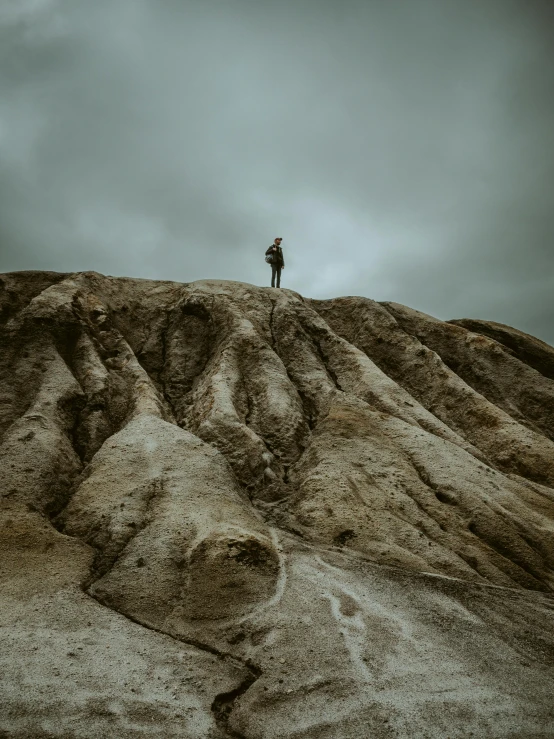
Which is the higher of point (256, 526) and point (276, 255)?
point (276, 255)

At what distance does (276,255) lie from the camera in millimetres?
28812

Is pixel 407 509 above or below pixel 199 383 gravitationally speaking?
below

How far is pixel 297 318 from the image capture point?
2542 cm

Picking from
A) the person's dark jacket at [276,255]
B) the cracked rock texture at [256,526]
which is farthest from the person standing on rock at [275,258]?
the cracked rock texture at [256,526]

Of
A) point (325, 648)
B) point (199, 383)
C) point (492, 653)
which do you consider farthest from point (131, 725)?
point (199, 383)

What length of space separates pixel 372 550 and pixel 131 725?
7155 millimetres

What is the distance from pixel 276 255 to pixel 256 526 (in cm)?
1888

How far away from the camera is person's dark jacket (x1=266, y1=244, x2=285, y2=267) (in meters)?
A: 28.4

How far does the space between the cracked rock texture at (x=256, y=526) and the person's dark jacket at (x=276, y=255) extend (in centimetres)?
401

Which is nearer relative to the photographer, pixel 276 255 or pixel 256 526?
pixel 256 526

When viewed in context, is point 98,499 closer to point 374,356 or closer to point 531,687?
point 531,687

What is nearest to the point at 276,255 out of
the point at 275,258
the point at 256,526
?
the point at 275,258

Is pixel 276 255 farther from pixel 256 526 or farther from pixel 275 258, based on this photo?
pixel 256 526

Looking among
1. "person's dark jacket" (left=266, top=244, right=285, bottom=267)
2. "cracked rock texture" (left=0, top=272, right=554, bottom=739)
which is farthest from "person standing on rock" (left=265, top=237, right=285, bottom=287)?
"cracked rock texture" (left=0, top=272, right=554, bottom=739)
